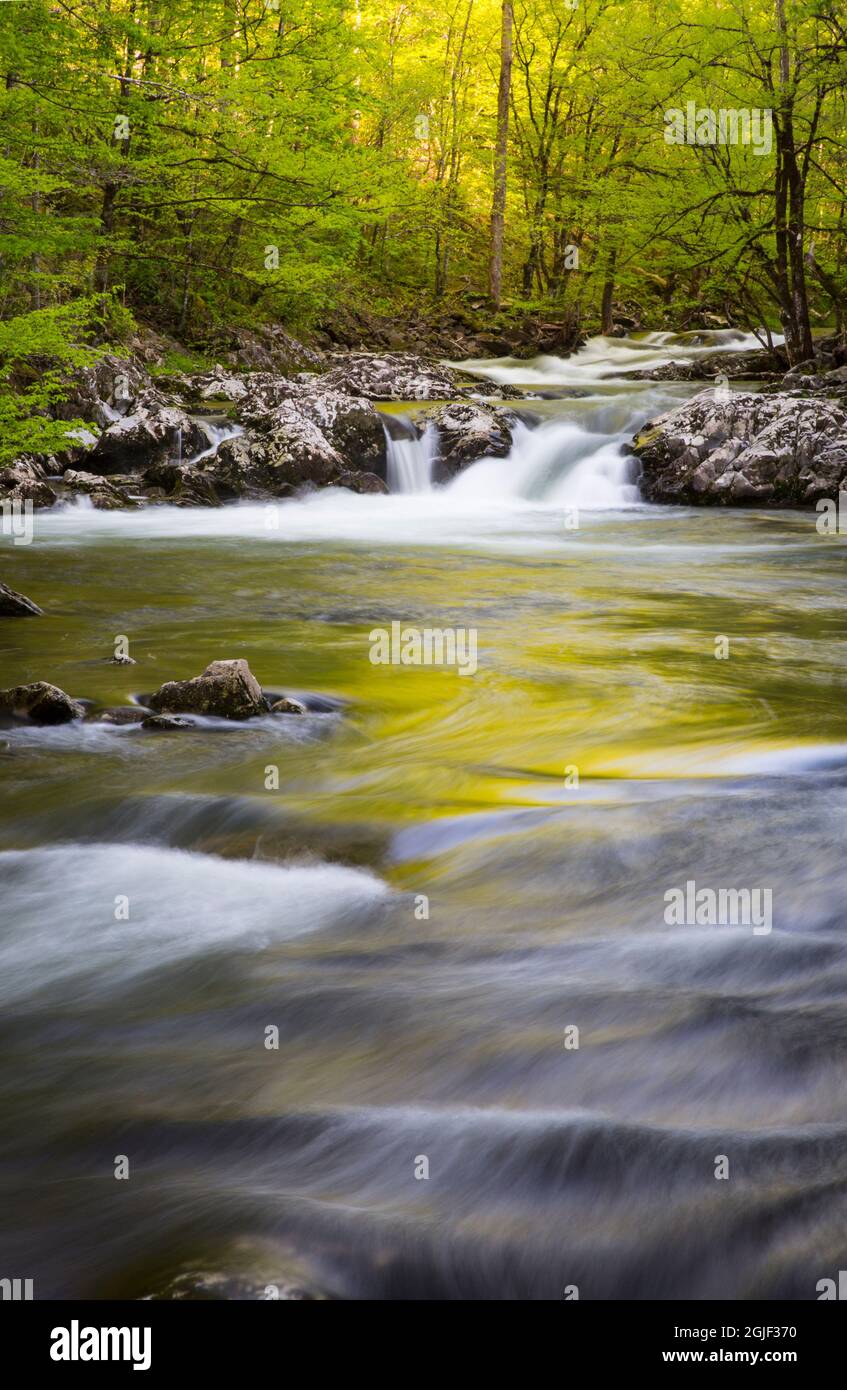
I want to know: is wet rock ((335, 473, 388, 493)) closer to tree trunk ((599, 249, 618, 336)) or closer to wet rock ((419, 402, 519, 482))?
wet rock ((419, 402, 519, 482))

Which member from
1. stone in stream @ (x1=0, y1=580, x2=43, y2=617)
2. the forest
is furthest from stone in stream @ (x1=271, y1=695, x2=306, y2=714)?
the forest

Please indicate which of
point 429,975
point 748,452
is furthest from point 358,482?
point 429,975

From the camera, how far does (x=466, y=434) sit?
52.8 feet

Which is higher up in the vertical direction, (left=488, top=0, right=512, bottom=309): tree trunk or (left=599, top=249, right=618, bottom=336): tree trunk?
(left=488, top=0, right=512, bottom=309): tree trunk

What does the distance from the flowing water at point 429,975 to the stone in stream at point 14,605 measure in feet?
0.87

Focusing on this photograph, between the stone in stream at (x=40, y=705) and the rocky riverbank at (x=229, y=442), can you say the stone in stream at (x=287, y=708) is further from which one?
the rocky riverbank at (x=229, y=442)

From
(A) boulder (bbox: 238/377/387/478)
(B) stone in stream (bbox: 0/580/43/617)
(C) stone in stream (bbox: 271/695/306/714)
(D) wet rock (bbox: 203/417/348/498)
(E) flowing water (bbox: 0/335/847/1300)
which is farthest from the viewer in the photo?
(A) boulder (bbox: 238/377/387/478)

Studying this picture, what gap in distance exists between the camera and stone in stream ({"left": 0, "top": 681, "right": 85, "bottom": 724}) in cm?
527

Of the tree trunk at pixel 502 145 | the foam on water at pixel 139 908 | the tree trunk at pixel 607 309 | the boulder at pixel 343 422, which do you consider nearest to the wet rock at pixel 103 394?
the boulder at pixel 343 422

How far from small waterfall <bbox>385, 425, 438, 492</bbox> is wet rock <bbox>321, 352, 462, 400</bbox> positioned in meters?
1.41

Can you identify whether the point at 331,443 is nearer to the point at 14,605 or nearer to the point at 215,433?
the point at 215,433

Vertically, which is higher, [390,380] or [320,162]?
[320,162]

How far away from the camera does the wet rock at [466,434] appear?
52.0ft

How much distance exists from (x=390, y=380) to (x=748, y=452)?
20.7 feet
